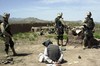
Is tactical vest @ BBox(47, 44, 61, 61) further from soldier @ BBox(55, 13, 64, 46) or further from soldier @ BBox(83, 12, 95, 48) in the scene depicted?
soldier @ BBox(55, 13, 64, 46)

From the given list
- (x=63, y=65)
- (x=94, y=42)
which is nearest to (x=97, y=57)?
(x=63, y=65)

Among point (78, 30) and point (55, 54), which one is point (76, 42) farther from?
point (55, 54)

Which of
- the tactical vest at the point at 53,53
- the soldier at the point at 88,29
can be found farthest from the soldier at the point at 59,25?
the tactical vest at the point at 53,53

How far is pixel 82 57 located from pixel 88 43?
2.70 metres

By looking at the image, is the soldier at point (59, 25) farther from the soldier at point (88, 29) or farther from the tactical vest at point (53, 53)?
the tactical vest at point (53, 53)

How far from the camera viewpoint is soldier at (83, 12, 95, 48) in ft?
46.9

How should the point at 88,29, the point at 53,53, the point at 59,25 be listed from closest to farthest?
the point at 53,53
the point at 88,29
the point at 59,25

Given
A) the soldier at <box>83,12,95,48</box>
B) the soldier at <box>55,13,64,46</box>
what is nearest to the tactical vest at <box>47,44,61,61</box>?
the soldier at <box>83,12,95,48</box>

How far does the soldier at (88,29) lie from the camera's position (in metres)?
14.3

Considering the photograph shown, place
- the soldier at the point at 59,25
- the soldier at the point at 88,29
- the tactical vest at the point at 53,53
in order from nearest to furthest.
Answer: the tactical vest at the point at 53,53 < the soldier at the point at 88,29 < the soldier at the point at 59,25

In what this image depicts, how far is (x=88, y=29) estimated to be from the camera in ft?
47.6

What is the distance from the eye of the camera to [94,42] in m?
15.6

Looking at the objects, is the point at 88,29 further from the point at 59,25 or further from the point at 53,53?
the point at 53,53

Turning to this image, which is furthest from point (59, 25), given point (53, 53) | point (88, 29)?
point (53, 53)
